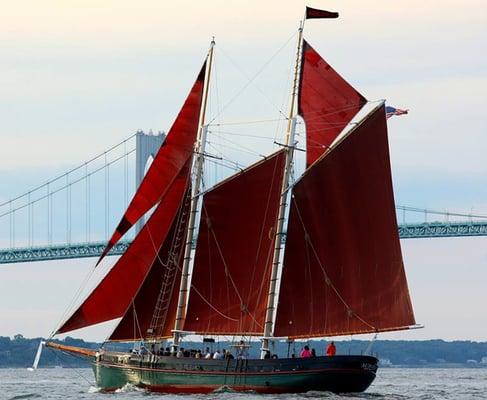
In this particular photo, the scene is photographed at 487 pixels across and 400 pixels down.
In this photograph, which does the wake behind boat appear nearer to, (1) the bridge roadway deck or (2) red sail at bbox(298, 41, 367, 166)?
(2) red sail at bbox(298, 41, 367, 166)

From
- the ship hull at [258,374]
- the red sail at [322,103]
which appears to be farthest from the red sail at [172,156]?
the ship hull at [258,374]

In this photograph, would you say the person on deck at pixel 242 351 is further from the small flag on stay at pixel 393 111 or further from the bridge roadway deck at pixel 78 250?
the bridge roadway deck at pixel 78 250

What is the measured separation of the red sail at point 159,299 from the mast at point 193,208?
0.71ft

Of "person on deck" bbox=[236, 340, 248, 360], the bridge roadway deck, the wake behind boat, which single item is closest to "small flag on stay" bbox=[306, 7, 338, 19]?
the wake behind boat

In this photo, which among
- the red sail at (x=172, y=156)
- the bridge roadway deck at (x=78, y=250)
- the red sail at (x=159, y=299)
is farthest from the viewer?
the bridge roadway deck at (x=78, y=250)

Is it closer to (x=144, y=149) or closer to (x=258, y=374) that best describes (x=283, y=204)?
(x=258, y=374)

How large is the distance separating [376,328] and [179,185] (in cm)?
645

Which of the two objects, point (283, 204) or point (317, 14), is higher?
point (317, 14)

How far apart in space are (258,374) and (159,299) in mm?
3756

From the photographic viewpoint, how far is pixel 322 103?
1522 inches

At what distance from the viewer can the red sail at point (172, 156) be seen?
39719 mm

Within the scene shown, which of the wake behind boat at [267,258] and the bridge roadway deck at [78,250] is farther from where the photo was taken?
the bridge roadway deck at [78,250]

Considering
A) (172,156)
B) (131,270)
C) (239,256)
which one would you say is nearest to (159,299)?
(131,270)

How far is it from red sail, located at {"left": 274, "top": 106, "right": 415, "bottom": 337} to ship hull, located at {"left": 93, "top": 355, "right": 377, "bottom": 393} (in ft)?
2.62
